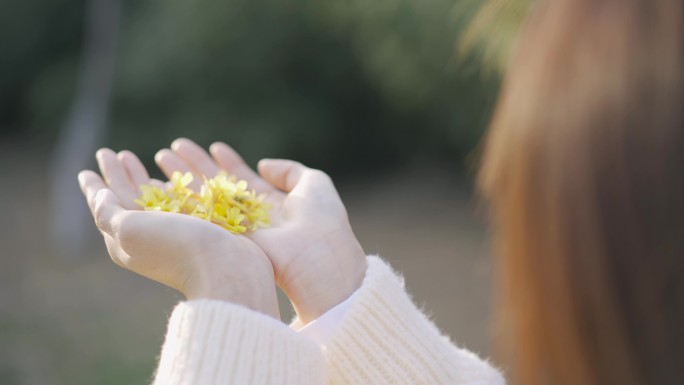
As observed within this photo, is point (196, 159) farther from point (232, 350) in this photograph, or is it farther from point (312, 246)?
point (232, 350)

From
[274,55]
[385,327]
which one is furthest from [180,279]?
[274,55]

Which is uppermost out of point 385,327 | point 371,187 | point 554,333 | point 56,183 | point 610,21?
point 610,21

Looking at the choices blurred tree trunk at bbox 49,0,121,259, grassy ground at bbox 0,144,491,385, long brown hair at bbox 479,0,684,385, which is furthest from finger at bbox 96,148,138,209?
blurred tree trunk at bbox 49,0,121,259

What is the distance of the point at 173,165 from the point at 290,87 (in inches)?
169

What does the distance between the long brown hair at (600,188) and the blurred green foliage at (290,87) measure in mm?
4091

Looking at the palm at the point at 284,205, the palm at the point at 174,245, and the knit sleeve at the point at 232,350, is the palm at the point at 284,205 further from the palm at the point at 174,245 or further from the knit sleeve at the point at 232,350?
the knit sleeve at the point at 232,350

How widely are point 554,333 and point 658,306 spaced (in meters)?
0.10

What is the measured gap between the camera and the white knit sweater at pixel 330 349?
1.07 m

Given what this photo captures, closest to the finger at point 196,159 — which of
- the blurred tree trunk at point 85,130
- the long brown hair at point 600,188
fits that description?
the long brown hair at point 600,188

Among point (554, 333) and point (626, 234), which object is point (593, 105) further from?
point (554, 333)

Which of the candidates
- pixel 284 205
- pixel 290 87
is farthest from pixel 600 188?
pixel 290 87

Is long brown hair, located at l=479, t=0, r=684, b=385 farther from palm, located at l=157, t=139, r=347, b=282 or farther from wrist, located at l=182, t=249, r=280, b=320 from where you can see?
palm, located at l=157, t=139, r=347, b=282

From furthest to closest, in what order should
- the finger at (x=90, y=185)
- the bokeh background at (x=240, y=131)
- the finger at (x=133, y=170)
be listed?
the bokeh background at (x=240, y=131) < the finger at (x=133, y=170) < the finger at (x=90, y=185)

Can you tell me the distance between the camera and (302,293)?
136 centimetres
